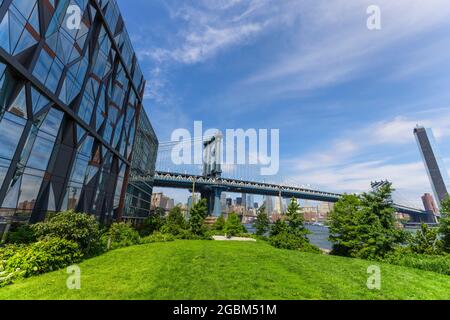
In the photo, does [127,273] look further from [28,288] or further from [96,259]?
[96,259]

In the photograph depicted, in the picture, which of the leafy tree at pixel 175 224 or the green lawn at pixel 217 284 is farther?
the leafy tree at pixel 175 224

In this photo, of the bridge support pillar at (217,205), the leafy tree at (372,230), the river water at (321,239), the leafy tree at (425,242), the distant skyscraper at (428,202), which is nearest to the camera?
the leafy tree at (372,230)

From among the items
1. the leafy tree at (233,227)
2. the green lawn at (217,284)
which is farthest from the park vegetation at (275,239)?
the green lawn at (217,284)

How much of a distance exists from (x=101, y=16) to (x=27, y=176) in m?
17.6

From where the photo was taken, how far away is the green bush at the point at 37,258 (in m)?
9.20

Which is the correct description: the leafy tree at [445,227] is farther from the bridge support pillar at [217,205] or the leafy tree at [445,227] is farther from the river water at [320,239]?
the bridge support pillar at [217,205]

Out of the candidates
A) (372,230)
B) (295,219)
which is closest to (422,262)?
(372,230)

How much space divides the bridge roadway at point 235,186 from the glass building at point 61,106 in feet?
129

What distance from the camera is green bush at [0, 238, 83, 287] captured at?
30.2 feet

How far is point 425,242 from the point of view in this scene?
828 inches

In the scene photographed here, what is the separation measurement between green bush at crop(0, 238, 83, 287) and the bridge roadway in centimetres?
5138

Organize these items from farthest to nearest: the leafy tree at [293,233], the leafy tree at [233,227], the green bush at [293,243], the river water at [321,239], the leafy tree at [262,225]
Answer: the leafy tree at [262,225] < the leafy tree at [233,227] < the river water at [321,239] < the leafy tree at [293,233] < the green bush at [293,243]

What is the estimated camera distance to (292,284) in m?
8.61

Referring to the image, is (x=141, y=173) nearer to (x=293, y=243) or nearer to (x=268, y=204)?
(x=293, y=243)
